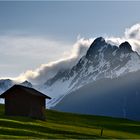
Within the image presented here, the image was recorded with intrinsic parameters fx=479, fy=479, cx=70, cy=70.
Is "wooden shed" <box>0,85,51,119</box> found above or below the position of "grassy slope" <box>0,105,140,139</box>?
above

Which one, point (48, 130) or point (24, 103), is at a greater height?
point (24, 103)

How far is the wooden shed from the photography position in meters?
98.8

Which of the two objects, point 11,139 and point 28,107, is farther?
point 28,107

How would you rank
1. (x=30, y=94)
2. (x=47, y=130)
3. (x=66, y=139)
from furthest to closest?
(x=30, y=94) < (x=47, y=130) < (x=66, y=139)

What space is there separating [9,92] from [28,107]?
18.2 ft

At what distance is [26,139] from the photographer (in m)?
48.9

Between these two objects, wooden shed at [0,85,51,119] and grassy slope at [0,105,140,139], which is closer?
grassy slope at [0,105,140,139]

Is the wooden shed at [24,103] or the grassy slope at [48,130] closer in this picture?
the grassy slope at [48,130]

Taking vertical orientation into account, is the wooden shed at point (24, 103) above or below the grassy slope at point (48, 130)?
above

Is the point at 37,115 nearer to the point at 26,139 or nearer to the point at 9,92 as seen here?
the point at 9,92

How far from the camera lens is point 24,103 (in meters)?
98.9

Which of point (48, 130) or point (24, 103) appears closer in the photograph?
point (48, 130)

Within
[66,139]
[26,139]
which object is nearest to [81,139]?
[66,139]

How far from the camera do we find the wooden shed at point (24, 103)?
3888 inches
